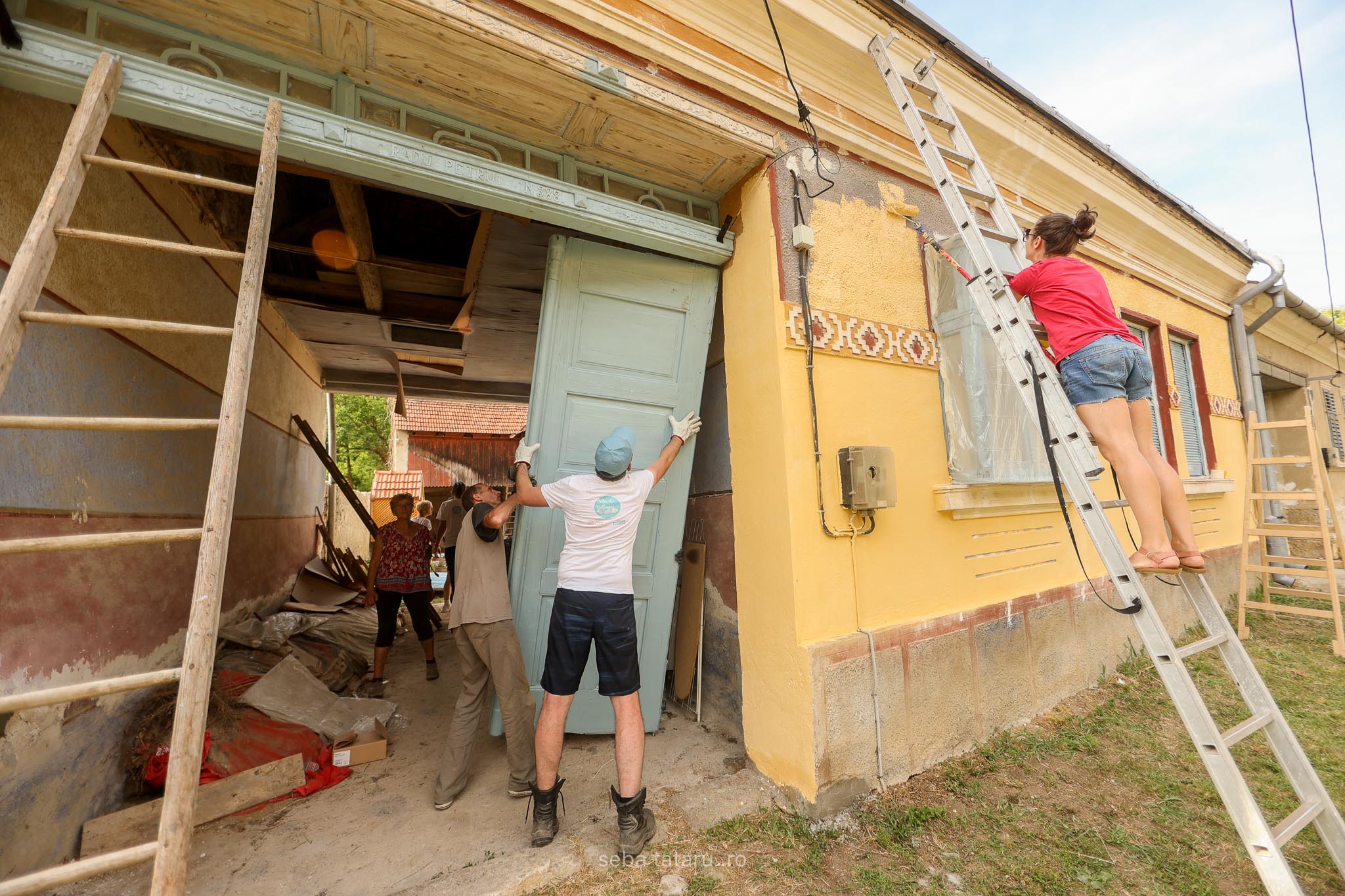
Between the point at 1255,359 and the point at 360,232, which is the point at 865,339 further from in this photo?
the point at 1255,359

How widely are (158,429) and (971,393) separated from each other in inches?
163

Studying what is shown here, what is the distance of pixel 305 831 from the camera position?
2670 mm

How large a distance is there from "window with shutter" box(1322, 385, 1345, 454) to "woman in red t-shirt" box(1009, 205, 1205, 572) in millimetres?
10903

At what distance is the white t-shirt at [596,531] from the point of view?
9.18 ft

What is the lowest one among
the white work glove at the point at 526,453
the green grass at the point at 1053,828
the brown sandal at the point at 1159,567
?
the green grass at the point at 1053,828

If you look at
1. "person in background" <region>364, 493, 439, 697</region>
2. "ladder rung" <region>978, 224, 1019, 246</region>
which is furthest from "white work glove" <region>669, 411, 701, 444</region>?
"person in background" <region>364, 493, 439, 697</region>

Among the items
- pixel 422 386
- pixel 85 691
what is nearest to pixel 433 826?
pixel 85 691

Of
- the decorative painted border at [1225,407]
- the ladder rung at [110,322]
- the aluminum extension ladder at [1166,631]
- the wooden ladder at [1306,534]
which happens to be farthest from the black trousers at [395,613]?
the decorative painted border at [1225,407]

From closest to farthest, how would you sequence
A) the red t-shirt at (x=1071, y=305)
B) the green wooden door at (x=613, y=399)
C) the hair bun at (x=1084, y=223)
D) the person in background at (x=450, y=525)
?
the red t-shirt at (x=1071, y=305) → the hair bun at (x=1084, y=223) → the green wooden door at (x=613, y=399) → the person in background at (x=450, y=525)

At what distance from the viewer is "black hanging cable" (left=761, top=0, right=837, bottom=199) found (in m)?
3.11

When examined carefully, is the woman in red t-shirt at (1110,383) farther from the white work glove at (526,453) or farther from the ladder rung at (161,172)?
the ladder rung at (161,172)

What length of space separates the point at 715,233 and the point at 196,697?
3.16 m

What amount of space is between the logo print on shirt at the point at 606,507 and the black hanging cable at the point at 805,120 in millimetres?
2162

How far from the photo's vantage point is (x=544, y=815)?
2551 millimetres
